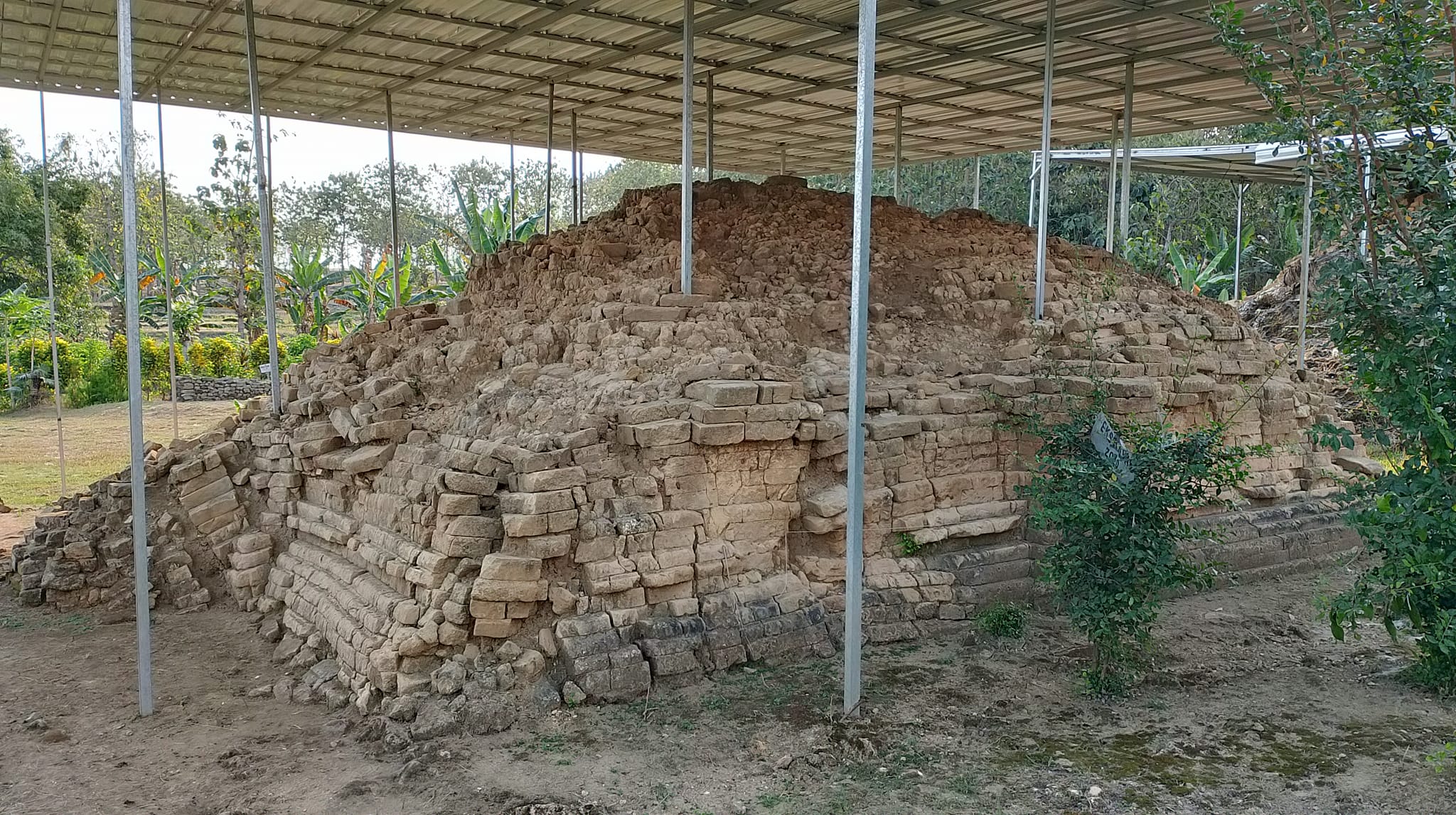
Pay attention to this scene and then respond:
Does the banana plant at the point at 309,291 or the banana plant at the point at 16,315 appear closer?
the banana plant at the point at 16,315

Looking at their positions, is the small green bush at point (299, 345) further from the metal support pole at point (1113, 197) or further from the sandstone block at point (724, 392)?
the sandstone block at point (724, 392)

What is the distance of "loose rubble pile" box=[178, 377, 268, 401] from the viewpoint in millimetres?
24938

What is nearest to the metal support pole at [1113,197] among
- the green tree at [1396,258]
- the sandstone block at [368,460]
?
the green tree at [1396,258]

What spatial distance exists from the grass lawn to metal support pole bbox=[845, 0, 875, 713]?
513 inches

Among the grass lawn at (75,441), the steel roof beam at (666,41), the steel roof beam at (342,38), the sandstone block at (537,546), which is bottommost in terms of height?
the grass lawn at (75,441)

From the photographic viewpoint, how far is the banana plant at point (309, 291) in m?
23.9

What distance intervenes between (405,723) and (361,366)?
5377 mm

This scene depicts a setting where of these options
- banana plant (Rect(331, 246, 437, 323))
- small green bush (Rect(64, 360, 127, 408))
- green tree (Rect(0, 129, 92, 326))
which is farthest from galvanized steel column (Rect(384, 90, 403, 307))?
small green bush (Rect(64, 360, 127, 408))

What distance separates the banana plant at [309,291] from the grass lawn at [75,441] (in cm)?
275

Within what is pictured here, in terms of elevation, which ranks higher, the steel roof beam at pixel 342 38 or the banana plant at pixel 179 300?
the steel roof beam at pixel 342 38

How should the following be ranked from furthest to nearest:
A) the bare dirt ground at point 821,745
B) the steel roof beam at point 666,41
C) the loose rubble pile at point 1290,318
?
the loose rubble pile at point 1290,318, the steel roof beam at point 666,41, the bare dirt ground at point 821,745

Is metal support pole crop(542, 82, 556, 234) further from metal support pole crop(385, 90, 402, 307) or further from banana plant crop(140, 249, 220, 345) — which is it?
banana plant crop(140, 249, 220, 345)

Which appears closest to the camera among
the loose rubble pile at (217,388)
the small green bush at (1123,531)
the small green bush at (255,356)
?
the small green bush at (1123,531)

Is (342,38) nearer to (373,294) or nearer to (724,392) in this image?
(724,392)
